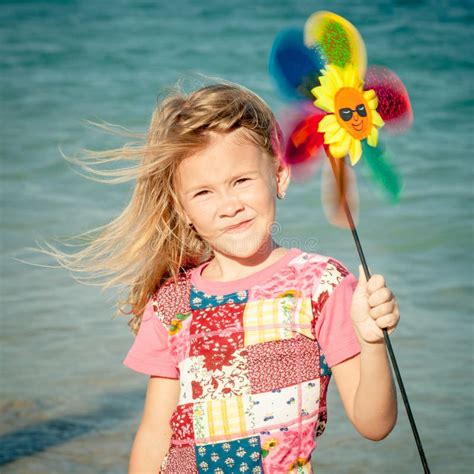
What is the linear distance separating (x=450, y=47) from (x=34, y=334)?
7460 millimetres

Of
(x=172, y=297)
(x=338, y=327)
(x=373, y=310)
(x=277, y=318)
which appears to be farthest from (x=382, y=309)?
(x=172, y=297)

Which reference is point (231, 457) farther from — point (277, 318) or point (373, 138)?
point (373, 138)

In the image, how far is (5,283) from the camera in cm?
566

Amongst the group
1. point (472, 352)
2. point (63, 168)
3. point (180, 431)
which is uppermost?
point (63, 168)

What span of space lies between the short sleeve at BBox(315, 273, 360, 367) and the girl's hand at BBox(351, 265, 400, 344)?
0.57ft

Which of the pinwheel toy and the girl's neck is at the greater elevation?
the pinwheel toy

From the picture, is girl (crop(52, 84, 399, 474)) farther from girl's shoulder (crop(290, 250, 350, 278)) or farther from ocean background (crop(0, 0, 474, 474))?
ocean background (crop(0, 0, 474, 474))

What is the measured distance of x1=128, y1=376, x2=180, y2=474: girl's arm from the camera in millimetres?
2842

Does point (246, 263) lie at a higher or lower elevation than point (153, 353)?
higher

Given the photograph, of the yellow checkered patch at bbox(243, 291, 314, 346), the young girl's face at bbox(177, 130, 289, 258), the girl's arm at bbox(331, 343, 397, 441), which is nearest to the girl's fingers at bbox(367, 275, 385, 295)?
the girl's arm at bbox(331, 343, 397, 441)

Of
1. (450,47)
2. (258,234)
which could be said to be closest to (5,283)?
(258,234)

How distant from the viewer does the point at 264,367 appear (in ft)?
8.54

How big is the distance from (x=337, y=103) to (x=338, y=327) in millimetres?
586

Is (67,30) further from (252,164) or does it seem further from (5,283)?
(252,164)
